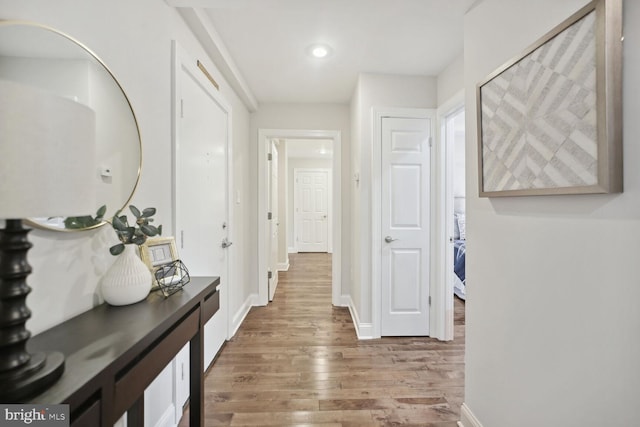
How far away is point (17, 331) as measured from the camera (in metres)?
0.52

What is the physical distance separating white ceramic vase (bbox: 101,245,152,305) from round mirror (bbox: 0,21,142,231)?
0.16m

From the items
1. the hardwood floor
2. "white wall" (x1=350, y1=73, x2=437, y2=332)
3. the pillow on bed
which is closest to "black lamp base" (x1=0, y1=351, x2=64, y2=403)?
the hardwood floor

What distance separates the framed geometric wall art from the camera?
71cm

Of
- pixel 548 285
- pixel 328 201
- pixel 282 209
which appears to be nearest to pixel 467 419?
pixel 548 285

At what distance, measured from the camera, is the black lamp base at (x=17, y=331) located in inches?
19.0

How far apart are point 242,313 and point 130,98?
88.4 inches

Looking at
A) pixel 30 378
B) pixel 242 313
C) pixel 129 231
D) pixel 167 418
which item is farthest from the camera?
pixel 242 313

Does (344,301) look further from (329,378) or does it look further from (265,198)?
(265,198)

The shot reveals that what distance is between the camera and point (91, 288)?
0.91 meters

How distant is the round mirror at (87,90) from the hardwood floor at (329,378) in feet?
4.37

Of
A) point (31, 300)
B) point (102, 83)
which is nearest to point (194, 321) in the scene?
point (31, 300)

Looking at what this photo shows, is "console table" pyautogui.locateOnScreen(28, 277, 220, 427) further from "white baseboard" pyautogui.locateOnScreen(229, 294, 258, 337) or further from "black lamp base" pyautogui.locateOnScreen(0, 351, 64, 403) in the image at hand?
"white baseboard" pyautogui.locateOnScreen(229, 294, 258, 337)

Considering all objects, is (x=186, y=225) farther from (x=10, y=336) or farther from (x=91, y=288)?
(x=10, y=336)

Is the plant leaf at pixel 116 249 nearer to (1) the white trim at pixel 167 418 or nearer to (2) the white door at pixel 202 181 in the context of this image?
(2) the white door at pixel 202 181
